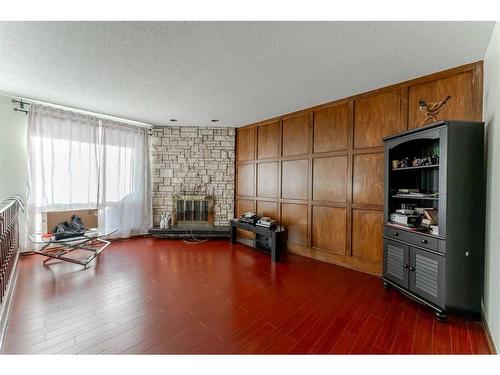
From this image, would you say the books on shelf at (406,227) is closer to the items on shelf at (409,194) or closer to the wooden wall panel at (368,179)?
the items on shelf at (409,194)

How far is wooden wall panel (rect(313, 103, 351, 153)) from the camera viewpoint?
3.32 meters

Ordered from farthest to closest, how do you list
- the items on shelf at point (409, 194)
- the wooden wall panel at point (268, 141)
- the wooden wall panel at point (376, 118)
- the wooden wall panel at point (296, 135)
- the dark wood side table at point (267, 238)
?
the wooden wall panel at point (268, 141) < the wooden wall panel at point (296, 135) < the dark wood side table at point (267, 238) < the wooden wall panel at point (376, 118) < the items on shelf at point (409, 194)

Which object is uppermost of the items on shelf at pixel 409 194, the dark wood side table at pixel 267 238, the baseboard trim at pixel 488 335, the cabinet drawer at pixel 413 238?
the items on shelf at pixel 409 194

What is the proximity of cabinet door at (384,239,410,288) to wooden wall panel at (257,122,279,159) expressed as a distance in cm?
244

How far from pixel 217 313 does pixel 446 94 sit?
3334 millimetres

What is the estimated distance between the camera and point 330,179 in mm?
3500

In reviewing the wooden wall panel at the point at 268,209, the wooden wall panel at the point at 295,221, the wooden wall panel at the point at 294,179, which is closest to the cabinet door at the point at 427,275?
the wooden wall panel at the point at 295,221

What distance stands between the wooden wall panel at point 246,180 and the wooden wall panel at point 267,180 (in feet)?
0.58

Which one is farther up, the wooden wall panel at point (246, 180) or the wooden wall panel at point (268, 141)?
the wooden wall panel at point (268, 141)

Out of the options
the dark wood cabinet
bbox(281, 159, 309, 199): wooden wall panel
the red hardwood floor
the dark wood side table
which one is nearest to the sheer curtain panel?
the red hardwood floor

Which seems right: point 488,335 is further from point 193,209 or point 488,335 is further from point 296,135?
point 193,209

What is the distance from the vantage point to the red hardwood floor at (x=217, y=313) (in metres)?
1.63

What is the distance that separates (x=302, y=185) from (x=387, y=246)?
165 cm
